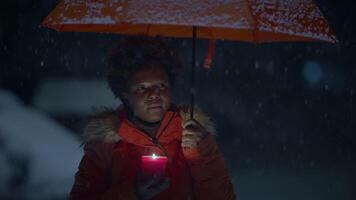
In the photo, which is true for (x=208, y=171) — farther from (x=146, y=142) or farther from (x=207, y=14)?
(x=207, y=14)

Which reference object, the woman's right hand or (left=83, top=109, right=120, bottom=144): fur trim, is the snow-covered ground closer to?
(left=83, top=109, right=120, bottom=144): fur trim

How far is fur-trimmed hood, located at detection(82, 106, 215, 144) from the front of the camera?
11.3 ft

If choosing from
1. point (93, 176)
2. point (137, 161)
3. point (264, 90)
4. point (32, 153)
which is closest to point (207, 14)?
point (137, 161)

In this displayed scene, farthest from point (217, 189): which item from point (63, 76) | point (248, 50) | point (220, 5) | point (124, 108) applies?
point (248, 50)

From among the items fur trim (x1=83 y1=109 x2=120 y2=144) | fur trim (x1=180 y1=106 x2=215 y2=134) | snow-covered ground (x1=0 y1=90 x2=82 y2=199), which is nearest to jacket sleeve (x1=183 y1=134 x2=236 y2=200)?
fur trim (x1=180 y1=106 x2=215 y2=134)

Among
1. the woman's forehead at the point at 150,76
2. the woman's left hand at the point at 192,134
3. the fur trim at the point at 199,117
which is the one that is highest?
the woman's forehead at the point at 150,76

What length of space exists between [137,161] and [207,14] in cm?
106

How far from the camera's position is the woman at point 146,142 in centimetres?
336

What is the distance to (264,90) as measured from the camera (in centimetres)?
779

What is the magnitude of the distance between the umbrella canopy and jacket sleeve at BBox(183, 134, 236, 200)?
0.75 meters

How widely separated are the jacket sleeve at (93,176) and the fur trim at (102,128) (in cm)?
5

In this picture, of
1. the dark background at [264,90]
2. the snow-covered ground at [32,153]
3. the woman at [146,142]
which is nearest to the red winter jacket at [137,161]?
the woman at [146,142]

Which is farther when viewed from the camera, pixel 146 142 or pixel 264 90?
pixel 264 90

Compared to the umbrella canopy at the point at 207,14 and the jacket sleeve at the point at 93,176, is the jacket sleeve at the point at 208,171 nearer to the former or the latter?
the jacket sleeve at the point at 93,176
